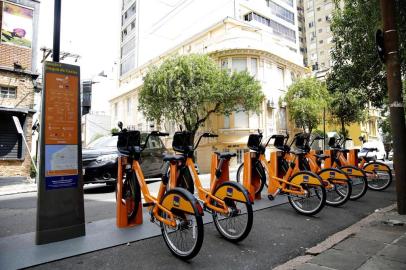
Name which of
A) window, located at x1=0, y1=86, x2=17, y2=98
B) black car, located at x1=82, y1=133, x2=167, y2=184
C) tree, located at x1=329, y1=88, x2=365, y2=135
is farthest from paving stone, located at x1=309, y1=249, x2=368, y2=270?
tree, located at x1=329, y1=88, x2=365, y2=135

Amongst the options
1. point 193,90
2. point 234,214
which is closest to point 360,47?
point 234,214

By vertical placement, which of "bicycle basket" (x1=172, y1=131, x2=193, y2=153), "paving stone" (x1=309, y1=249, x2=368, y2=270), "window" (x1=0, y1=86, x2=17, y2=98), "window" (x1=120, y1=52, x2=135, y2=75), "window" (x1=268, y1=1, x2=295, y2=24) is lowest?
"paving stone" (x1=309, y1=249, x2=368, y2=270)

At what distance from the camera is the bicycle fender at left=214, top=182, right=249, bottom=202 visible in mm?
4010

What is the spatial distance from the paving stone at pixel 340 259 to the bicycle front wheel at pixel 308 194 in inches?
75.2

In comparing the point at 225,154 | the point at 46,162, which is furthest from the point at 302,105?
the point at 46,162

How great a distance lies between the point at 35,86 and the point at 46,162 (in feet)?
43.3

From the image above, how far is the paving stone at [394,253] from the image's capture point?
3363 mm

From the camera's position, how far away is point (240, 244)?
4.08 metres

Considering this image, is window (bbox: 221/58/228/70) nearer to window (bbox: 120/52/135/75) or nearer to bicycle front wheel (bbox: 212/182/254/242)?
bicycle front wheel (bbox: 212/182/254/242)

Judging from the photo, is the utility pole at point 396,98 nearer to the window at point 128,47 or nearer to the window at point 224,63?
the window at point 224,63

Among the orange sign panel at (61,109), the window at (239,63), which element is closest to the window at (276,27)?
the window at (239,63)

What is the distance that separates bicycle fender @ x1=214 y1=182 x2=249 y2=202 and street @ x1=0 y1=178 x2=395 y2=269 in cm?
60

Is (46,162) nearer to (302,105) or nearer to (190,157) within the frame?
(190,157)

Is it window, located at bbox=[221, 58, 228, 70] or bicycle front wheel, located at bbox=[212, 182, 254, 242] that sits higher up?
window, located at bbox=[221, 58, 228, 70]
